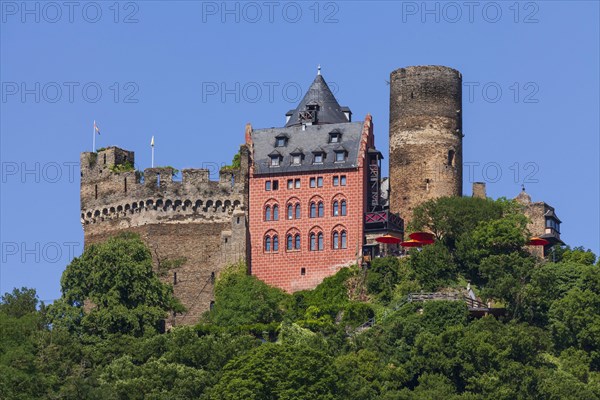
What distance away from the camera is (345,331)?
130 meters

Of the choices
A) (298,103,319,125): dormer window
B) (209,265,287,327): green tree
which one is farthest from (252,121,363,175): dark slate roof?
(209,265,287,327): green tree

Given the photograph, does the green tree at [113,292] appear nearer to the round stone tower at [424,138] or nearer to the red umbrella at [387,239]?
the red umbrella at [387,239]

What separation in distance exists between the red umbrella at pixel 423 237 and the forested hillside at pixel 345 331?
19.4 inches

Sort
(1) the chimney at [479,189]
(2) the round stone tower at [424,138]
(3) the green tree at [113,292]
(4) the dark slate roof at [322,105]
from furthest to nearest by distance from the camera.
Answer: (1) the chimney at [479,189] → (4) the dark slate roof at [322,105] → (2) the round stone tower at [424,138] → (3) the green tree at [113,292]

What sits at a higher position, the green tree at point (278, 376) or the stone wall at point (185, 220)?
the stone wall at point (185, 220)

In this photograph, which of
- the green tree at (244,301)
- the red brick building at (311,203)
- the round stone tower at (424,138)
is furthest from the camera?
the round stone tower at (424,138)

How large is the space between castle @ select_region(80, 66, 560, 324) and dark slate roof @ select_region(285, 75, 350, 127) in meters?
0.40

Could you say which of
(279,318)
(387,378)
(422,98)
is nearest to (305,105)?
(422,98)

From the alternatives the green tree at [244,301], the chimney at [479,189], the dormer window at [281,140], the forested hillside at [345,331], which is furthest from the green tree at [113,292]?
the chimney at [479,189]

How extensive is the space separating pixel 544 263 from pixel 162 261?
23.2 m

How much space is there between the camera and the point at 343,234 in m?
140

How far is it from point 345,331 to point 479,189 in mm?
20935

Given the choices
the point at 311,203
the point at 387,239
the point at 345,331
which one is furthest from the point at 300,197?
the point at 345,331

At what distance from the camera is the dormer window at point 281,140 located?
143 metres
